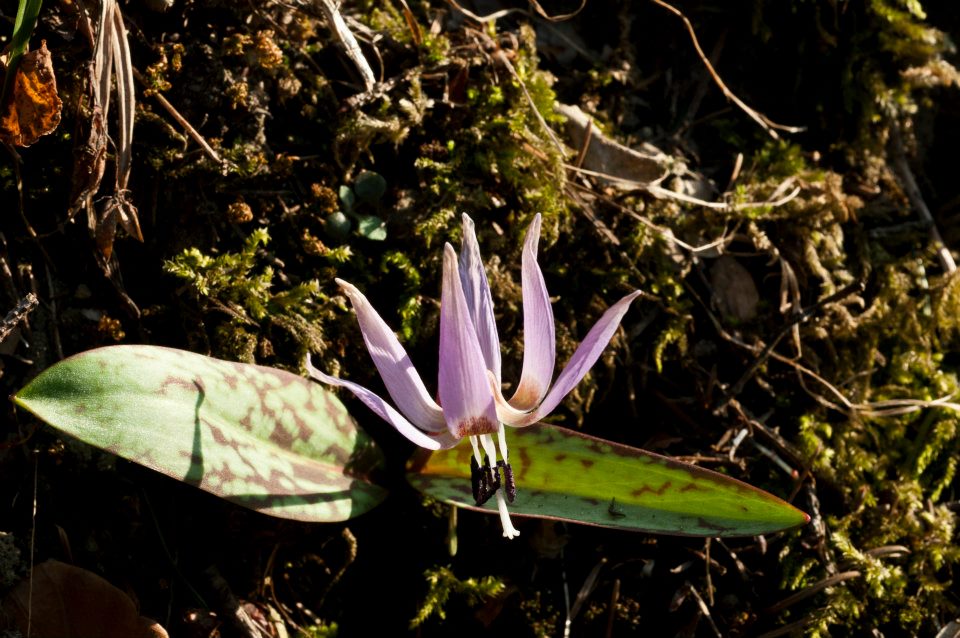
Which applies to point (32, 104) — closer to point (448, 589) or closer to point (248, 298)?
point (248, 298)

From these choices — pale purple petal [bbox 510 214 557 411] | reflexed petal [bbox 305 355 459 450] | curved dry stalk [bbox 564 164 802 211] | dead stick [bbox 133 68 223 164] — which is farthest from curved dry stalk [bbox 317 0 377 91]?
reflexed petal [bbox 305 355 459 450]

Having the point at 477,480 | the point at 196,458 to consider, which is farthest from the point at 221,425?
the point at 477,480

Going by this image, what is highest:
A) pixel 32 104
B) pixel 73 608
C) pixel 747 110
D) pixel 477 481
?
pixel 32 104

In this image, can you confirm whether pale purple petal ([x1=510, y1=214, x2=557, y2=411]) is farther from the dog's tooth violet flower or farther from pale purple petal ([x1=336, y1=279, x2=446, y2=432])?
pale purple petal ([x1=336, y1=279, x2=446, y2=432])

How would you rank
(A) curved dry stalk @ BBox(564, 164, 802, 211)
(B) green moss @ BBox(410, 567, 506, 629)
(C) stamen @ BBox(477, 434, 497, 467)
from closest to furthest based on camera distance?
(C) stamen @ BBox(477, 434, 497, 467), (B) green moss @ BBox(410, 567, 506, 629), (A) curved dry stalk @ BBox(564, 164, 802, 211)

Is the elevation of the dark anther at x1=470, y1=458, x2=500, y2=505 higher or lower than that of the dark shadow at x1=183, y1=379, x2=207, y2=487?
lower

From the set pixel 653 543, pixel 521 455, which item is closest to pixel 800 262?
pixel 653 543

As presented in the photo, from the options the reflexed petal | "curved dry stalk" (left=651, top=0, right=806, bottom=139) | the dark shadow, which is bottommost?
the dark shadow
